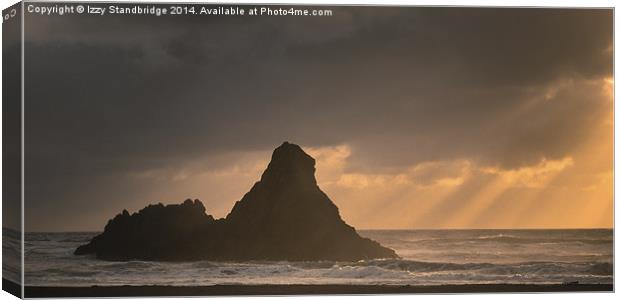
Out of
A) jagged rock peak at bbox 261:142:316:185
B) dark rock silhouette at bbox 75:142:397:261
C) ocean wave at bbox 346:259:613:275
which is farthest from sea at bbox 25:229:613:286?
jagged rock peak at bbox 261:142:316:185

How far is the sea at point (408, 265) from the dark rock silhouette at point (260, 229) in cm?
11

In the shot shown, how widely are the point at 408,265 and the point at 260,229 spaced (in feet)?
6.00

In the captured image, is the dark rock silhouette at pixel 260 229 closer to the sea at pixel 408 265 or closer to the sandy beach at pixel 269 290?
the sea at pixel 408 265

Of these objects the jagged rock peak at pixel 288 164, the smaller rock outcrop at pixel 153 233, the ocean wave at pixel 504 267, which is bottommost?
the ocean wave at pixel 504 267

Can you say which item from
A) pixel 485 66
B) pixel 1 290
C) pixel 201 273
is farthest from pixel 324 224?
pixel 1 290

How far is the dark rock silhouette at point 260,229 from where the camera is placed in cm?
1784

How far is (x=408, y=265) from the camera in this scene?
1844 centimetres

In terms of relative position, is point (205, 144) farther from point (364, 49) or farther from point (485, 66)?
point (485, 66)

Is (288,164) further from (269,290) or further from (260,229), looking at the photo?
(269,290)

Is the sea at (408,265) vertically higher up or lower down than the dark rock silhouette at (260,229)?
lower down

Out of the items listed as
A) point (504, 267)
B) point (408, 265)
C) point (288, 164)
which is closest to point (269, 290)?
point (288, 164)

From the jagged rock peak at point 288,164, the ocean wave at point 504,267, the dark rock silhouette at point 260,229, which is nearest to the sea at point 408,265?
the ocean wave at point 504,267

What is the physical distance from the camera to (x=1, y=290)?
18.5 meters

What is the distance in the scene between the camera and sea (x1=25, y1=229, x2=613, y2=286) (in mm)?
17688
